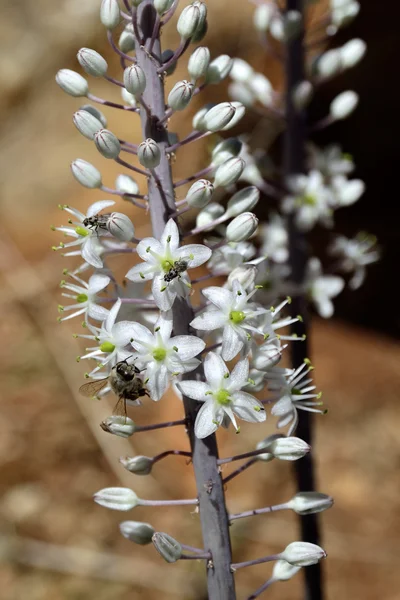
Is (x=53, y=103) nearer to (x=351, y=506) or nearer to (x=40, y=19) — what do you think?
(x=40, y=19)

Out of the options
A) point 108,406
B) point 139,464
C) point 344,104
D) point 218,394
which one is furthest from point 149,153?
point 108,406

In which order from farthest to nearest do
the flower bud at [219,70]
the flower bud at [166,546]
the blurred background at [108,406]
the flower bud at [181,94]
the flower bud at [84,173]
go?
the blurred background at [108,406]
the flower bud at [219,70]
the flower bud at [84,173]
the flower bud at [181,94]
the flower bud at [166,546]

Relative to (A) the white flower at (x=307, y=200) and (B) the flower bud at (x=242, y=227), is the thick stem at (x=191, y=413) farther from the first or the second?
(A) the white flower at (x=307, y=200)

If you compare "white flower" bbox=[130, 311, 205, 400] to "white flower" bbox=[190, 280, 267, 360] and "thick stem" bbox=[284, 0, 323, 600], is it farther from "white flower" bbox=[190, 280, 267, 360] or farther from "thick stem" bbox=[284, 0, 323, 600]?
"thick stem" bbox=[284, 0, 323, 600]

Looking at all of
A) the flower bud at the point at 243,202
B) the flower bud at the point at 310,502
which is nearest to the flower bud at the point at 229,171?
the flower bud at the point at 243,202

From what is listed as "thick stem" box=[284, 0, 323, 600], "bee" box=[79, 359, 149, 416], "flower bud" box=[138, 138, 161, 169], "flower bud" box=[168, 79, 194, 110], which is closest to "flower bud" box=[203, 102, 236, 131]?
"flower bud" box=[168, 79, 194, 110]
